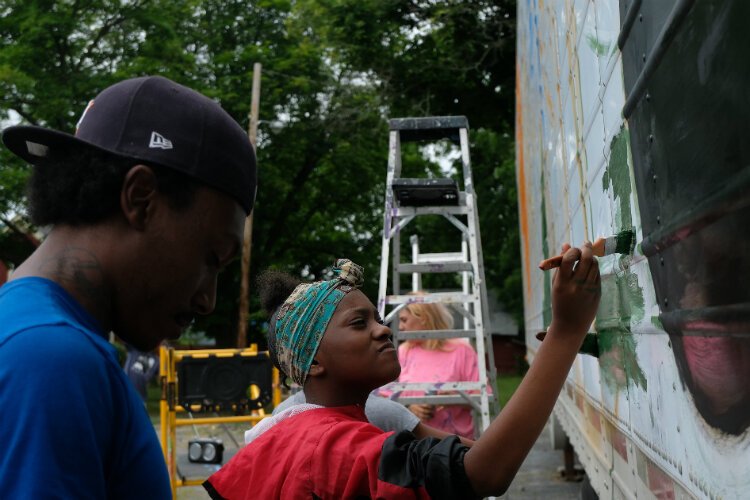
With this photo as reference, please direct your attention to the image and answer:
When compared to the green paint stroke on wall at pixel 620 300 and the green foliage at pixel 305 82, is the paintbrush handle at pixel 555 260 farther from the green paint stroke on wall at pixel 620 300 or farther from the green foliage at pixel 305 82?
the green foliage at pixel 305 82

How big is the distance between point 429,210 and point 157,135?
207 inches

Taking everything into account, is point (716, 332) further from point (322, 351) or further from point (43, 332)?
point (322, 351)

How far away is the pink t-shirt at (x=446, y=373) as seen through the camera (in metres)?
5.74

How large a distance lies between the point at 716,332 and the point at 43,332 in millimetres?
915

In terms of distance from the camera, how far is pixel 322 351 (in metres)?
2.27

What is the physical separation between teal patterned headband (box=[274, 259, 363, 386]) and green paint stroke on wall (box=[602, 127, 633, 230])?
73cm

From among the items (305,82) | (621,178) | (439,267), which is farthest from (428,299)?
(305,82)

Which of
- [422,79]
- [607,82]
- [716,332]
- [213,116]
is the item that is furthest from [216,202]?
[422,79]

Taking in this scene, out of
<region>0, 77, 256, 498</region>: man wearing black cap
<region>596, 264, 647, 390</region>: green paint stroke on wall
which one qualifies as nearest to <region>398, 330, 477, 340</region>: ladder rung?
<region>596, 264, 647, 390</region>: green paint stroke on wall

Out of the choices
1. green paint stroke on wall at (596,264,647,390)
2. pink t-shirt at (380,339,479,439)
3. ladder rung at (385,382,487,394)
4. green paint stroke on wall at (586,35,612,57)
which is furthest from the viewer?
pink t-shirt at (380,339,479,439)

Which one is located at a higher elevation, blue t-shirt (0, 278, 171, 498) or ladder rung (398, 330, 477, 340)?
ladder rung (398, 330, 477, 340)

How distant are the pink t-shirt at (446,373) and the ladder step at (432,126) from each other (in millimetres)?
1794

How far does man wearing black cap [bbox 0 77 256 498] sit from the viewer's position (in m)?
1.04

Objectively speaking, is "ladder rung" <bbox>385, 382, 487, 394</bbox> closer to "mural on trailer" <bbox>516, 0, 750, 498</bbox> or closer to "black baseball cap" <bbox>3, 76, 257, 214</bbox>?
"mural on trailer" <bbox>516, 0, 750, 498</bbox>
